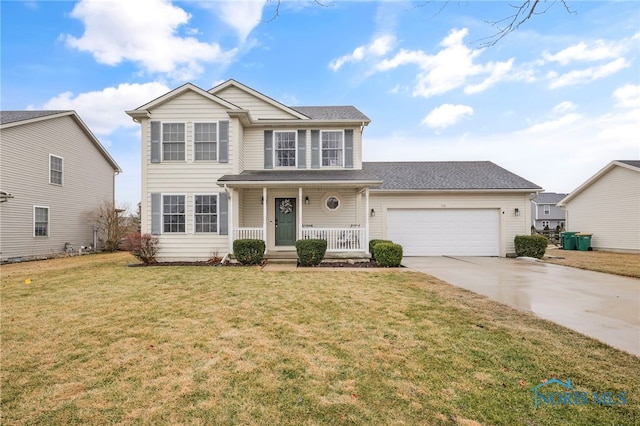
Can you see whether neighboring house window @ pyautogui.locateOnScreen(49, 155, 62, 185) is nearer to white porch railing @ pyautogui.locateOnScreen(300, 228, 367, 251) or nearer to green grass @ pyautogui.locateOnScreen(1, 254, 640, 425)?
green grass @ pyautogui.locateOnScreen(1, 254, 640, 425)

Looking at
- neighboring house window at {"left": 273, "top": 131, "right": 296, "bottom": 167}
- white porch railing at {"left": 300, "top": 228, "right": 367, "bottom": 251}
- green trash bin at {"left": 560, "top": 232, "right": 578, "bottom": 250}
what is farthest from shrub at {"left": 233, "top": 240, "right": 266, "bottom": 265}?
green trash bin at {"left": 560, "top": 232, "right": 578, "bottom": 250}

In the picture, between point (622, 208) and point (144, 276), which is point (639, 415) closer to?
point (144, 276)

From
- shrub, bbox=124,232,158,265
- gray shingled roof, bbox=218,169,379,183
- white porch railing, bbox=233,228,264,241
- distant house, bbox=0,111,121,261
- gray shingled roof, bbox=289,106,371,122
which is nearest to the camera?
shrub, bbox=124,232,158,265

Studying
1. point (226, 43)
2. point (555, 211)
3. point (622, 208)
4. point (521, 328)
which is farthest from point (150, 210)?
point (555, 211)

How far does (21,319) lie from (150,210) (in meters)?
6.86

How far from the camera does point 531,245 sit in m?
12.5

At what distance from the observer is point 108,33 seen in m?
10.7


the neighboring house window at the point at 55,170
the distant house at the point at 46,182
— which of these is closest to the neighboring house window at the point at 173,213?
the distant house at the point at 46,182

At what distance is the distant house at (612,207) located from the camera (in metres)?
15.8

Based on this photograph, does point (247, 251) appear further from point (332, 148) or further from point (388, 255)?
point (332, 148)

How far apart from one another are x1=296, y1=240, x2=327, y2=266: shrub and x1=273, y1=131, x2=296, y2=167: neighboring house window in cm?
389

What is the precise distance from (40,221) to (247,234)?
11080mm

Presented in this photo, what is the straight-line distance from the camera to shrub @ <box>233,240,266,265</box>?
10.1 meters

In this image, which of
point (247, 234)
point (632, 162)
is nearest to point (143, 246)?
point (247, 234)
